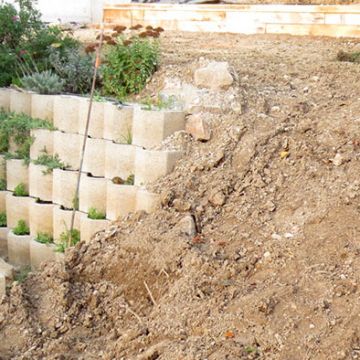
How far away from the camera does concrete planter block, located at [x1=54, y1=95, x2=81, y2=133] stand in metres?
7.31

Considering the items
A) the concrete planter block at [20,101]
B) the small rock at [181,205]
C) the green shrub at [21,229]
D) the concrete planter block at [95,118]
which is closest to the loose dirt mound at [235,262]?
the small rock at [181,205]

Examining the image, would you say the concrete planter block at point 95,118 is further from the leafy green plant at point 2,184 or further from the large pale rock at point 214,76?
the leafy green plant at point 2,184

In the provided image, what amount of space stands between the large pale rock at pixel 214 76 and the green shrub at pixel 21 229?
78.1 inches

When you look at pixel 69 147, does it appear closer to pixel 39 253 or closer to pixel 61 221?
pixel 61 221

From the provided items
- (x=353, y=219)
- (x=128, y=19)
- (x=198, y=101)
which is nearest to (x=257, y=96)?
(x=198, y=101)

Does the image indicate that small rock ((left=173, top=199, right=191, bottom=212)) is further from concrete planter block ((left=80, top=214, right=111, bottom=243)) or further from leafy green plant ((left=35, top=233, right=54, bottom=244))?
leafy green plant ((left=35, top=233, right=54, bottom=244))

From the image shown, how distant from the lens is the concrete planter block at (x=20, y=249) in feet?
24.3

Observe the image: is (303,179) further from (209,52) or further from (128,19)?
(128,19)

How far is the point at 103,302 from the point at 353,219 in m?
1.82

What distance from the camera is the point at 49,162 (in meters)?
7.42

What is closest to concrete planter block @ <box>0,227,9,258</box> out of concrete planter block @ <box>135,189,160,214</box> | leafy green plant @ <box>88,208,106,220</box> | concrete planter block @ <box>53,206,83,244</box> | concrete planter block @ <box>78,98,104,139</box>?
concrete planter block @ <box>53,206,83,244</box>

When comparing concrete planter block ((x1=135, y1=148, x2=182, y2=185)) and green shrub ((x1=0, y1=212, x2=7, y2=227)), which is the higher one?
concrete planter block ((x1=135, y1=148, x2=182, y2=185))

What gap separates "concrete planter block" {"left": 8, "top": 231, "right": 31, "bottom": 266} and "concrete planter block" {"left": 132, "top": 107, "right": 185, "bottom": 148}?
4.74 feet

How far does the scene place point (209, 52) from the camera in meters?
8.60
